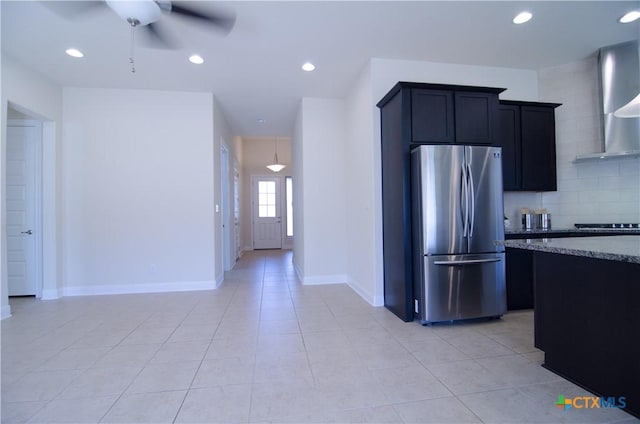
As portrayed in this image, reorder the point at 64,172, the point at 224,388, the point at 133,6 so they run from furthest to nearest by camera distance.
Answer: the point at 64,172
the point at 133,6
the point at 224,388

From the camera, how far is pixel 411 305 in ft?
9.70

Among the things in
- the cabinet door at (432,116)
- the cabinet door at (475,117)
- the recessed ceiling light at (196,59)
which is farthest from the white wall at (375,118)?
the recessed ceiling light at (196,59)

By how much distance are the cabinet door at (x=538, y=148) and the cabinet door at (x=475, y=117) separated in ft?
2.78

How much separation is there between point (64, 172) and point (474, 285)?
216 inches

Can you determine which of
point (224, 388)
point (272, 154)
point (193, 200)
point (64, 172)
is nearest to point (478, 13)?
point (224, 388)

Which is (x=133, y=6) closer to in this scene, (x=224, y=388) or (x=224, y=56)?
(x=224, y=56)

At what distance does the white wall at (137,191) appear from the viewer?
165 inches

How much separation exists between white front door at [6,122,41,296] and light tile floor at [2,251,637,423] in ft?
2.53

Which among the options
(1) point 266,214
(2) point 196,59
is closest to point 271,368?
(2) point 196,59

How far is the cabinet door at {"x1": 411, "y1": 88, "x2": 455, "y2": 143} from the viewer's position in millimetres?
2943

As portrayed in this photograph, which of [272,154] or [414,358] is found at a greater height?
[272,154]

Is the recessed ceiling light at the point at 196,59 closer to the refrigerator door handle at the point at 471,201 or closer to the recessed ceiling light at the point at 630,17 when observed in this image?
the refrigerator door handle at the point at 471,201

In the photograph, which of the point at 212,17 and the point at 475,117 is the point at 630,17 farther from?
the point at 212,17

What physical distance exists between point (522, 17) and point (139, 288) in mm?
5700
